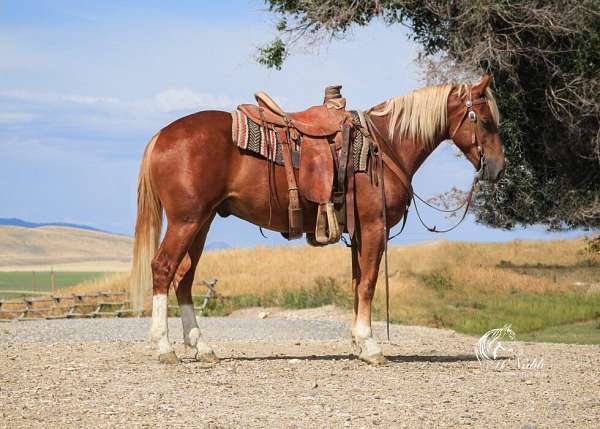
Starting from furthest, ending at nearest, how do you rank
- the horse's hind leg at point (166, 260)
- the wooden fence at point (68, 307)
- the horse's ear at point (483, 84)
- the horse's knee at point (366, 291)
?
1. the wooden fence at point (68, 307)
2. the horse's ear at point (483, 84)
3. the horse's knee at point (366, 291)
4. the horse's hind leg at point (166, 260)

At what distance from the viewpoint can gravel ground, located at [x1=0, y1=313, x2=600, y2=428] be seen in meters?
7.25

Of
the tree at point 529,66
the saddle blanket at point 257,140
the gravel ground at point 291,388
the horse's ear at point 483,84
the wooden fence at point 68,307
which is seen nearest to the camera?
the gravel ground at point 291,388

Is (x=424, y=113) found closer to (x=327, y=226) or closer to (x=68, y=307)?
(x=327, y=226)

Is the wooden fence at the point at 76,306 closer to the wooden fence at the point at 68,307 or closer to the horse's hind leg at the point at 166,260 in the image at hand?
the wooden fence at the point at 68,307

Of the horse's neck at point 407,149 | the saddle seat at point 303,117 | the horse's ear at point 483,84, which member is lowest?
the horse's neck at point 407,149

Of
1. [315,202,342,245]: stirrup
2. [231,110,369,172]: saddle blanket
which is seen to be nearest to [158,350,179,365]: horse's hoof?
[315,202,342,245]: stirrup

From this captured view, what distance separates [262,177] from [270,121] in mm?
670

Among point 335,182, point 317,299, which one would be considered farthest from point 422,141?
point 317,299

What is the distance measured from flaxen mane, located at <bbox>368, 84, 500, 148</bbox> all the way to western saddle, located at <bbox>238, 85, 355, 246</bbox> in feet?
2.12

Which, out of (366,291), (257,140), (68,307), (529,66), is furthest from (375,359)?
(68,307)

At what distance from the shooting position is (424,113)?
1067 cm

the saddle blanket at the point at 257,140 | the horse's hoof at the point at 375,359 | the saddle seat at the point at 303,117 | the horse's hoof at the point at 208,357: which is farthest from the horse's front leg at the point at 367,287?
the horse's hoof at the point at 208,357

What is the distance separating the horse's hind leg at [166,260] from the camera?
980 centimetres

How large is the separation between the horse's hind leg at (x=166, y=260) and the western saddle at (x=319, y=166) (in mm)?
1183
